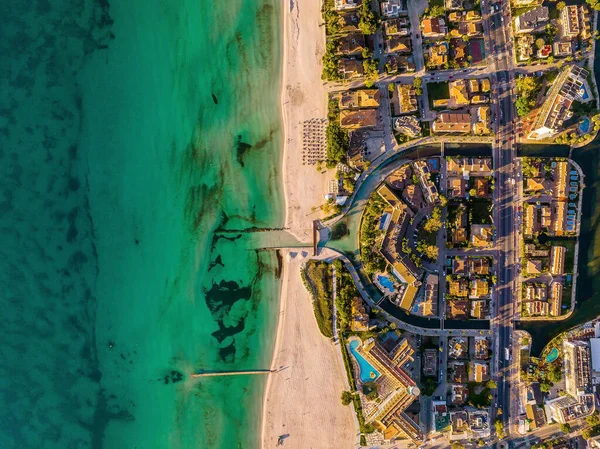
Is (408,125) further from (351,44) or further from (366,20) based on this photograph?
(366,20)

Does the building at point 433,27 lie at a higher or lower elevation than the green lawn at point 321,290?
higher

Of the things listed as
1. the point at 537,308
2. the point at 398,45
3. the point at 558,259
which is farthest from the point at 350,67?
the point at 537,308

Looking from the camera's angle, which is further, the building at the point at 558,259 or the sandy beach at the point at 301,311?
the sandy beach at the point at 301,311

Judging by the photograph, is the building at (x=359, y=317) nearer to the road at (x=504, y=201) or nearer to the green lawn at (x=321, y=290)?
the green lawn at (x=321, y=290)

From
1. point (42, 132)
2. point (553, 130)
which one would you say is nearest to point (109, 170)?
point (42, 132)

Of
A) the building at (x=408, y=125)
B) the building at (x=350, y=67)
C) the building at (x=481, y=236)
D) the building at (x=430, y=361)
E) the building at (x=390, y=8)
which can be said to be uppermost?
the building at (x=390, y=8)

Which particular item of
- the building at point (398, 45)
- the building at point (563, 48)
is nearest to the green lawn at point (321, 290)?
the building at point (398, 45)
